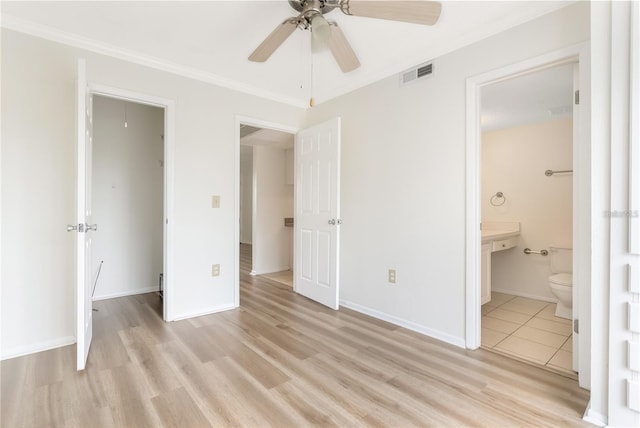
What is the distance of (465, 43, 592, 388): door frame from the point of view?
1.73 metres

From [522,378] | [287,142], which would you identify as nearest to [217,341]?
[522,378]

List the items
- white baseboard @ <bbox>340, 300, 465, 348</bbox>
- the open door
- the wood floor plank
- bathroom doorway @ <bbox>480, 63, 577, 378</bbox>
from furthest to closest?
bathroom doorway @ <bbox>480, 63, 577, 378</bbox> → white baseboard @ <bbox>340, 300, 465, 348</bbox> → the open door → the wood floor plank

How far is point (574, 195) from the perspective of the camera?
1812mm

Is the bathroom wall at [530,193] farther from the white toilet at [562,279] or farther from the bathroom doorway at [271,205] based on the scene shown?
the bathroom doorway at [271,205]

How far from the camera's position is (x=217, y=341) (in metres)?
2.36

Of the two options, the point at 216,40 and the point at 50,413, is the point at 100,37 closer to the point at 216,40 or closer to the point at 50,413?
the point at 216,40

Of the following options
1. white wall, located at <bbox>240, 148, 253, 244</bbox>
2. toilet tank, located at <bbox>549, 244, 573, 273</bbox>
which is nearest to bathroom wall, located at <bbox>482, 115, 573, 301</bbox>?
toilet tank, located at <bbox>549, 244, 573, 273</bbox>

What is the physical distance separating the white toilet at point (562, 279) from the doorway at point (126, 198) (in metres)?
4.08

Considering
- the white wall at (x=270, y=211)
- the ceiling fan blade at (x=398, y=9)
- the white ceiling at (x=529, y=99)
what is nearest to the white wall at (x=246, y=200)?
the white wall at (x=270, y=211)

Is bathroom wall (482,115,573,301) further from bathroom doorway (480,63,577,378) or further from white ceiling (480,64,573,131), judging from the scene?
white ceiling (480,64,573,131)

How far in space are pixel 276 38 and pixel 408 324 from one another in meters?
2.46

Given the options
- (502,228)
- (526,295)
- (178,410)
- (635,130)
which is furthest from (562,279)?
(178,410)

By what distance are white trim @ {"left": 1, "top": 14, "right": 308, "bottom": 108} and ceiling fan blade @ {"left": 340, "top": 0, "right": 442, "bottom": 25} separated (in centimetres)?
181

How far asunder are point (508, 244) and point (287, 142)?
3.44 meters
